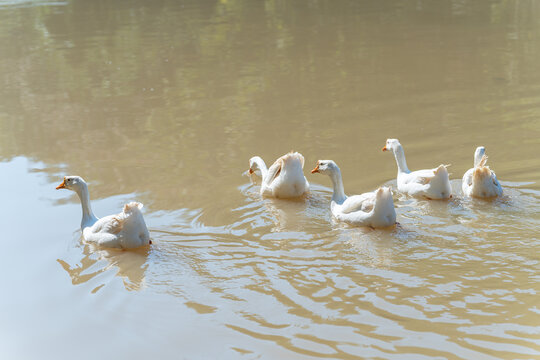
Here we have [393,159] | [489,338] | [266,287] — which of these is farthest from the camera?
[393,159]

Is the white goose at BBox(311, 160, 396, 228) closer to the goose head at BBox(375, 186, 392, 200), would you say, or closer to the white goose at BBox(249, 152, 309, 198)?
the goose head at BBox(375, 186, 392, 200)

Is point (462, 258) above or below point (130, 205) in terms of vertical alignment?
below

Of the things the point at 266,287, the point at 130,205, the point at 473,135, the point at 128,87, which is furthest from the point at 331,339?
the point at 128,87

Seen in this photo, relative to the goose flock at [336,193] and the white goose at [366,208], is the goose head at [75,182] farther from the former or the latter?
the white goose at [366,208]

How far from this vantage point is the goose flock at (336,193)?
7414mm

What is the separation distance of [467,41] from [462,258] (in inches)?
443

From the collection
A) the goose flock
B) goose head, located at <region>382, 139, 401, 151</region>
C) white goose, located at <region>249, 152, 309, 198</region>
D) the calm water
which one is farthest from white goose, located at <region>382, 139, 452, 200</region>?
white goose, located at <region>249, 152, 309, 198</region>

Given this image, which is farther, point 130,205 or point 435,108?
point 435,108

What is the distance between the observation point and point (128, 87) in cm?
1462

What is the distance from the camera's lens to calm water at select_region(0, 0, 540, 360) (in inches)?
226

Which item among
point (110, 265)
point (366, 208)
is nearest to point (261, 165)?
point (366, 208)

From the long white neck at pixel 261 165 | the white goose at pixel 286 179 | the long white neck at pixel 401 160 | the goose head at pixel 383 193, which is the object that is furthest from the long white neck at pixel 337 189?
the long white neck at pixel 261 165

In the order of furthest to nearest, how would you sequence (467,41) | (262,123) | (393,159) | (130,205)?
1. (467,41)
2. (262,123)
3. (393,159)
4. (130,205)

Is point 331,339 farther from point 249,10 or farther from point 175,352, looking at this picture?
point 249,10
